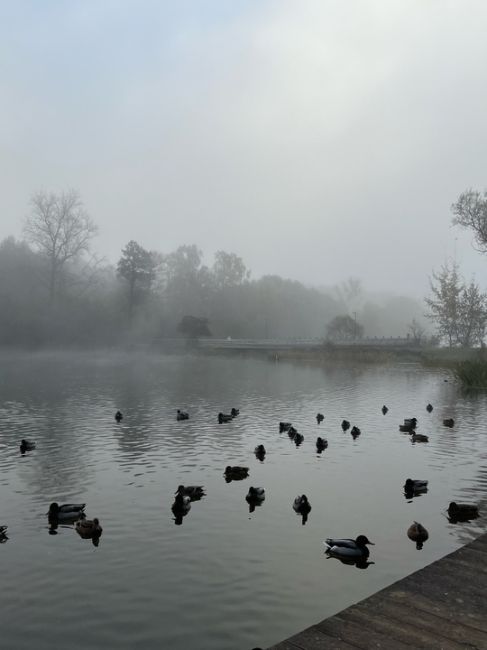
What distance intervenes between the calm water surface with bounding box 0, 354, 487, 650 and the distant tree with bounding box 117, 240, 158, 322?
91.5 m

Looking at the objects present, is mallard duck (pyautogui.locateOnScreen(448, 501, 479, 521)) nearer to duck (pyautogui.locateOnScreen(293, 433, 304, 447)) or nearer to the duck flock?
the duck flock

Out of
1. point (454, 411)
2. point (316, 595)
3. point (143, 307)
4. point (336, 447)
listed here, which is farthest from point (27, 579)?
point (143, 307)

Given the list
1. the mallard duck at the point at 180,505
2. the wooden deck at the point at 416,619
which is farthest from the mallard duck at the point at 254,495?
the wooden deck at the point at 416,619

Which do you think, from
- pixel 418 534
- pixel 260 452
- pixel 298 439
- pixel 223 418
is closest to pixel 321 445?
pixel 298 439

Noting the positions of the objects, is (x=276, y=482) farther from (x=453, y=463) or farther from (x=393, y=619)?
(x=393, y=619)

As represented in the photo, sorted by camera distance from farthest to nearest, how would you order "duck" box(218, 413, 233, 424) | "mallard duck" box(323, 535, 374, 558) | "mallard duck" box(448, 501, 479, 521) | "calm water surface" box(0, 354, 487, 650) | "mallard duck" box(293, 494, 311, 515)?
"duck" box(218, 413, 233, 424), "mallard duck" box(293, 494, 311, 515), "mallard duck" box(448, 501, 479, 521), "mallard duck" box(323, 535, 374, 558), "calm water surface" box(0, 354, 487, 650)

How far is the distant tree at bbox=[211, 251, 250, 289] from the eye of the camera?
160750 mm

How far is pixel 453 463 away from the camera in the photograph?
21.2m

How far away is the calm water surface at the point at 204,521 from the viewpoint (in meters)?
9.34

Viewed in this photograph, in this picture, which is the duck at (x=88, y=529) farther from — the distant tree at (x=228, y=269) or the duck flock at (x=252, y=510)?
the distant tree at (x=228, y=269)

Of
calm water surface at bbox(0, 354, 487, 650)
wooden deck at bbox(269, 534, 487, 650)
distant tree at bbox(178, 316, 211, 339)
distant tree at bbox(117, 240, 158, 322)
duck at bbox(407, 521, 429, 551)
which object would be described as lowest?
calm water surface at bbox(0, 354, 487, 650)

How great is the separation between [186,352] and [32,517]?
9959 cm

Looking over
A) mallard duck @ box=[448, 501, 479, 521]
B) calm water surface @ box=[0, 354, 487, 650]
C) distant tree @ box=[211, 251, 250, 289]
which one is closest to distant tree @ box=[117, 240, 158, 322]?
distant tree @ box=[211, 251, 250, 289]

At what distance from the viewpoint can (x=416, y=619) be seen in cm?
775
